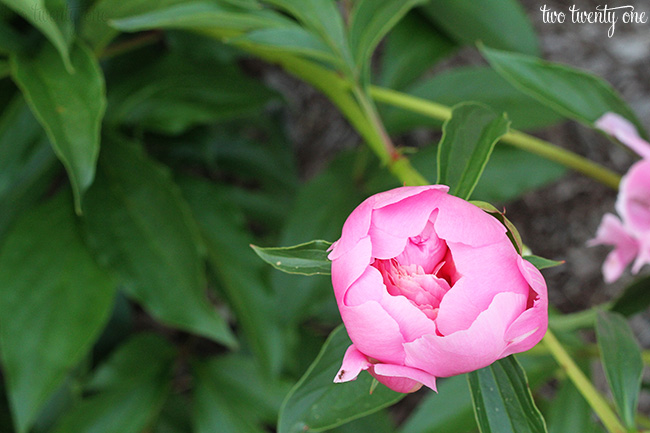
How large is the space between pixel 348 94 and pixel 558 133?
1.51ft

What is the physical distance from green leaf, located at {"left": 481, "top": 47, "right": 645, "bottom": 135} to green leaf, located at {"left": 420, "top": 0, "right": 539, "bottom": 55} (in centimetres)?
17

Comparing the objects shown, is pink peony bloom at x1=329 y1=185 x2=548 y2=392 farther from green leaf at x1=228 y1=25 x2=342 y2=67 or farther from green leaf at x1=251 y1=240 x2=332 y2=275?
green leaf at x1=228 y1=25 x2=342 y2=67

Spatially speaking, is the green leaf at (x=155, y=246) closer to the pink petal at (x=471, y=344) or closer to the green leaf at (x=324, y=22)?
the green leaf at (x=324, y=22)

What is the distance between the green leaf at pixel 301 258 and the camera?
1.06 feet

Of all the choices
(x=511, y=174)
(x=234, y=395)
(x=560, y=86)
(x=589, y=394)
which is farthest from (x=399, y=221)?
(x=234, y=395)

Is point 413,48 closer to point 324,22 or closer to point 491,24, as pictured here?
point 491,24

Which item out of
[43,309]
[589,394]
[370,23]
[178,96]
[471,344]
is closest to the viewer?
[471,344]

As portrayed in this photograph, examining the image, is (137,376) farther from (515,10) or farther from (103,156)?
(515,10)

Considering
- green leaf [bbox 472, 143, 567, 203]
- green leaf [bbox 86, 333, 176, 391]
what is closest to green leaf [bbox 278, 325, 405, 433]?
green leaf [bbox 472, 143, 567, 203]

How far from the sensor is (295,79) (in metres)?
1.06

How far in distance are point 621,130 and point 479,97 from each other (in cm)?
22

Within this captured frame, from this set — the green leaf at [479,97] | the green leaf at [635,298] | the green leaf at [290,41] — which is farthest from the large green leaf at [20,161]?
the green leaf at [635,298]

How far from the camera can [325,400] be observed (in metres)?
0.36

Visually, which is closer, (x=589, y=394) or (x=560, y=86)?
(x=589, y=394)
